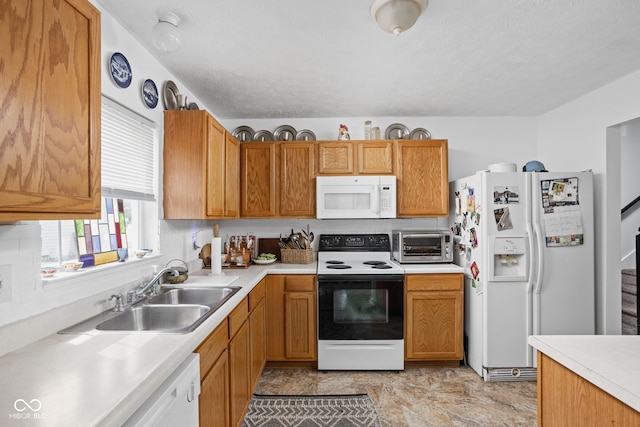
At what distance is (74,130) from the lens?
98 cm

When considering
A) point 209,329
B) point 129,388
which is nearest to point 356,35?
point 209,329

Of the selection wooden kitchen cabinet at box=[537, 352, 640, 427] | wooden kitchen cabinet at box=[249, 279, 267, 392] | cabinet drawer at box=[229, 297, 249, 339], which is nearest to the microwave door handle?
wooden kitchen cabinet at box=[249, 279, 267, 392]

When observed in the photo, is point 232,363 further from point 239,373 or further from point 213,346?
point 213,346

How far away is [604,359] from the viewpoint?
99 centimetres

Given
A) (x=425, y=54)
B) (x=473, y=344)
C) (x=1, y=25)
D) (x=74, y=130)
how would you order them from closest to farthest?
(x=1, y=25), (x=74, y=130), (x=425, y=54), (x=473, y=344)

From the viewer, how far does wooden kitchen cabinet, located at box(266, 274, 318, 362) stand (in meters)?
2.76

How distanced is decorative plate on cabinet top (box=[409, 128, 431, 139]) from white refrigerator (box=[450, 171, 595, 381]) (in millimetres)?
952

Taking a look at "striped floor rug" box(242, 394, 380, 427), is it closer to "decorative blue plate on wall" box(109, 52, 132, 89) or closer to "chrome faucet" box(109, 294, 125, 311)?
"chrome faucet" box(109, 294, 125, 311)

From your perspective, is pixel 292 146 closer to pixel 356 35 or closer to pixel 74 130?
pixel 356 35

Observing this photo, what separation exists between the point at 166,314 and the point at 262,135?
7.13ft

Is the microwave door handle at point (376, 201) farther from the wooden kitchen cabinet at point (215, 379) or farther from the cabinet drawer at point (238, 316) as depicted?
the wooden kitchen cabinet at point (215, 379)

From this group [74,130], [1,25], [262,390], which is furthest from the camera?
[262,390]

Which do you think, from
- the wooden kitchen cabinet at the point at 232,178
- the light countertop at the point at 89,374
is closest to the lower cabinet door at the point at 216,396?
the light countertop at the point at 89,374

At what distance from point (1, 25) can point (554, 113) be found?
3.93 meters
